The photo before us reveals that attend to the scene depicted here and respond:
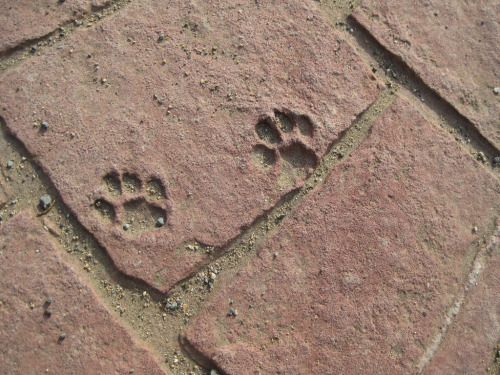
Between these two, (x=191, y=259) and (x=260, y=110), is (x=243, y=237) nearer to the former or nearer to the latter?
(x=191, y=259)

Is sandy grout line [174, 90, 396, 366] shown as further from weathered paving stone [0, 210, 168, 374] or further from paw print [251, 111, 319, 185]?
weathered paving stone [0, 210, 168, 374]

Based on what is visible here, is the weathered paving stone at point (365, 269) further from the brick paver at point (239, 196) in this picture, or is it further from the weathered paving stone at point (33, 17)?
the weathered paving stone at point (33, 17)

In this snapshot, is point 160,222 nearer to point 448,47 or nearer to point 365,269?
point 365,269

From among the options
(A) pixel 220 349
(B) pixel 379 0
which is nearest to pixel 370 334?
(A) pixel 220 349

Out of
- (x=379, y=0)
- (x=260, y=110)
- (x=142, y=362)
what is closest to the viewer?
(x=142, y=362)

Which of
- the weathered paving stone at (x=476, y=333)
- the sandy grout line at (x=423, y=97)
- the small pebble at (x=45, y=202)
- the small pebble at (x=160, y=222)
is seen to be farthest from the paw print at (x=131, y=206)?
the weathered paving stone at (x=476, y=333)

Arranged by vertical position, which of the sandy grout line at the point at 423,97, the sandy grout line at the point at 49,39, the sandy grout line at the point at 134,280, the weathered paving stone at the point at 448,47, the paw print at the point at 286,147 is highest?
the weathered paving stone at the point at 448,47
